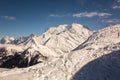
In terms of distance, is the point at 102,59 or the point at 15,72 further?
the point at 15,72

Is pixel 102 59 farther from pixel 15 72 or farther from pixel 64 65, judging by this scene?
pixel 15 72

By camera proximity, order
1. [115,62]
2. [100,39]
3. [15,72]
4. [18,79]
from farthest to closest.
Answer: [100,39]
[15,72]
[18,79]
[115,62]

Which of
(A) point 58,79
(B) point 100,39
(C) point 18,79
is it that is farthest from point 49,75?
(B) point 100,39

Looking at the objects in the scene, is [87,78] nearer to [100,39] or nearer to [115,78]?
[115,78]

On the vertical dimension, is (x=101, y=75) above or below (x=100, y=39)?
below

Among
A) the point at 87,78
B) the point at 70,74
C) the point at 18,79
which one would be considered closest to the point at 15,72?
the point at 18,79

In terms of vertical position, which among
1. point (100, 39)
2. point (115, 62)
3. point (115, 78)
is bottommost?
point (115, 78)

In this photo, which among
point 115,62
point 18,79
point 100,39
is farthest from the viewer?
point 100,39
